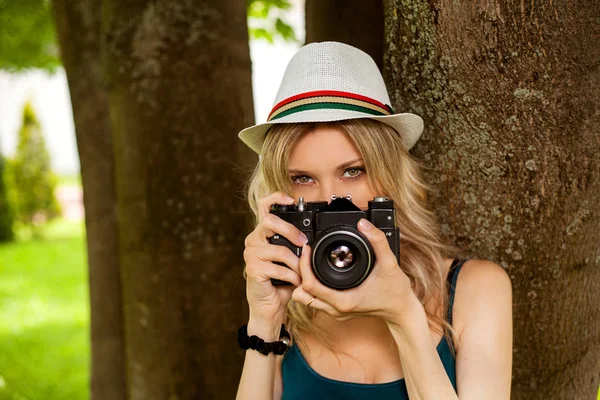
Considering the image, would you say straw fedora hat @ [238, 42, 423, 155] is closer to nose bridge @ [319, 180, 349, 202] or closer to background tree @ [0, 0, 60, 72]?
nose bridge @ [319, 180, 349, 202]

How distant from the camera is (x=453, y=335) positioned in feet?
6.60

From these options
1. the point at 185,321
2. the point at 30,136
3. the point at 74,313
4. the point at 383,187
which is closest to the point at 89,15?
the point at 185,321

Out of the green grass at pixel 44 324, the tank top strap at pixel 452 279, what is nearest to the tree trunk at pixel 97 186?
the tank top strap at pixel 452 279

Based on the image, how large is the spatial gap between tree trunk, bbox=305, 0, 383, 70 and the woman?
0.71m

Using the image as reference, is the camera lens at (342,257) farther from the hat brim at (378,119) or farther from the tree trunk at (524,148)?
the tree trunk at (524,148)

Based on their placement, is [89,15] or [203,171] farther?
[89,15]

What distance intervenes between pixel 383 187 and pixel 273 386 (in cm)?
81

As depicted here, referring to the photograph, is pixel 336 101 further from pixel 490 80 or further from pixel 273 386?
pixel 273 386

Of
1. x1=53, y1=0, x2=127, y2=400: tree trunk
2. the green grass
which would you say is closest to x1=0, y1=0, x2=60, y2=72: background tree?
x1=53, y1=0, x2=127, y2=400: tree trunk

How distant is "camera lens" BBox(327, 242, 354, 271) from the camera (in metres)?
1.74

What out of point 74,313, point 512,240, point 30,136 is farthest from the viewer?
point 30,136

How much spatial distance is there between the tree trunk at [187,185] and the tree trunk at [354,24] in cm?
43

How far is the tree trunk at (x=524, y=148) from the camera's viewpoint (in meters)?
1.91

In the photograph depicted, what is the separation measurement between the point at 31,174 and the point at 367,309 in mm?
14726
